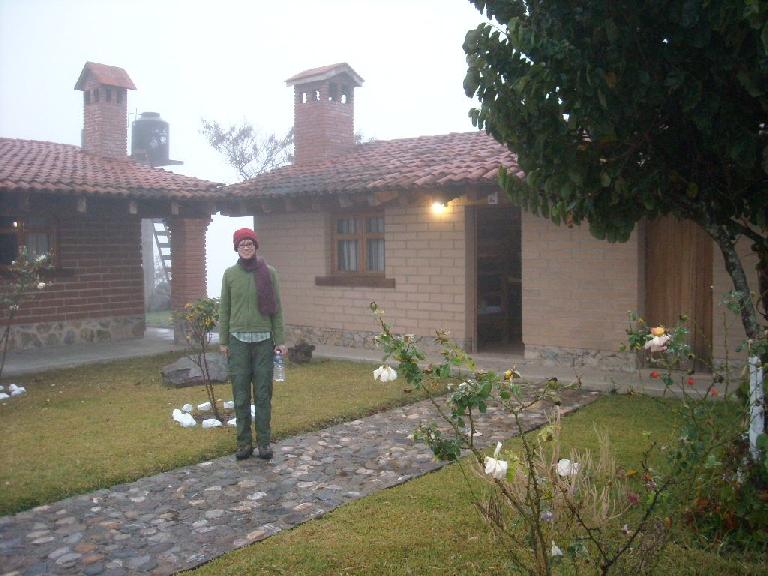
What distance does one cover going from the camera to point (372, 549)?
14.2 ft

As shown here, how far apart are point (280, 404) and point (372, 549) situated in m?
4.36

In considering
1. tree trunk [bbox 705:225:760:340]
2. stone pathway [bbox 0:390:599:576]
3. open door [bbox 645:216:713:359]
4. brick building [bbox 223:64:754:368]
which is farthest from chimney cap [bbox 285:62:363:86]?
tree trunk [bbox 705:225:760:340]

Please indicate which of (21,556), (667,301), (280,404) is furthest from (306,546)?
(667,301)

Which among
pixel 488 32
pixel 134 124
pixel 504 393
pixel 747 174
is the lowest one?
pixel 504 393

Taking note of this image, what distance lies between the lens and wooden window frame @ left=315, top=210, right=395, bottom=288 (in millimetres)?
13086

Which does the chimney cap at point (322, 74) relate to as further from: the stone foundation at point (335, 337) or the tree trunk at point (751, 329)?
the tree trunk at point (751, 329)

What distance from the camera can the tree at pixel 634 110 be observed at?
4031 millimetres

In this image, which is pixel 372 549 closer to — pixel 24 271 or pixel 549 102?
pixel 549 102

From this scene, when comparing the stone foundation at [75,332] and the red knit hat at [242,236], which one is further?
the stone foundation at [75,332]

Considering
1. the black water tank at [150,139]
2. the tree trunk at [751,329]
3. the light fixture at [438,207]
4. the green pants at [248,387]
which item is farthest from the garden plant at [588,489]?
the black water tank at [150,139]

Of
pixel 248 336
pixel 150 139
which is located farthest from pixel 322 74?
pixel 150 139

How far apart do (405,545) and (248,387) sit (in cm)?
250

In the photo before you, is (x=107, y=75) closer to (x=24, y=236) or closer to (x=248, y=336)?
(x=24, y=236)

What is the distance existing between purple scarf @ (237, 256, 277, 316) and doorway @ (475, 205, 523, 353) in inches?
273
